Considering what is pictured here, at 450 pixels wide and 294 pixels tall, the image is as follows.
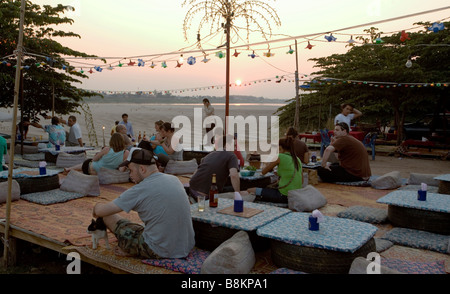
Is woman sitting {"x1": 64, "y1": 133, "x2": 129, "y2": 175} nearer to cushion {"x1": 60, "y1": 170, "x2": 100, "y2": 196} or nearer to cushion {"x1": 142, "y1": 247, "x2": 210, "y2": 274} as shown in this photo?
cushion {"x1": 60, "y1": 170, "x2": 100, "y2": 196}

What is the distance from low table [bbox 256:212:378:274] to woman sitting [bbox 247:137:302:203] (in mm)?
2096

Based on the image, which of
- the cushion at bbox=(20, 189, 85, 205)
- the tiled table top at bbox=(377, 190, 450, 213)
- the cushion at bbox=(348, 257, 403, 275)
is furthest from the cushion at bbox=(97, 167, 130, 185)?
the cushion at bbox=(348, 257, 403, 275)

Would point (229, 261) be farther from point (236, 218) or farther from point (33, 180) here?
point (33, 180)

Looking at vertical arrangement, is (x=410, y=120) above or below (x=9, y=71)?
below

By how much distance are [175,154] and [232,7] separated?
4154 mm

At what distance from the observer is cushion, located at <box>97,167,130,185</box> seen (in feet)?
27.8

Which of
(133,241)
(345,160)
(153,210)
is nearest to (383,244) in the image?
(153,210)

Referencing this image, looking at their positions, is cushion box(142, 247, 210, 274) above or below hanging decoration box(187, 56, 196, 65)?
below

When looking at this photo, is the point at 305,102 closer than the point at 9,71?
No

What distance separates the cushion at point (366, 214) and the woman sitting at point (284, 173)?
0.89m

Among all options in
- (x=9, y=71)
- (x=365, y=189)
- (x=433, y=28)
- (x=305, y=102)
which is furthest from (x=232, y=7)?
(x=305, y=102)
